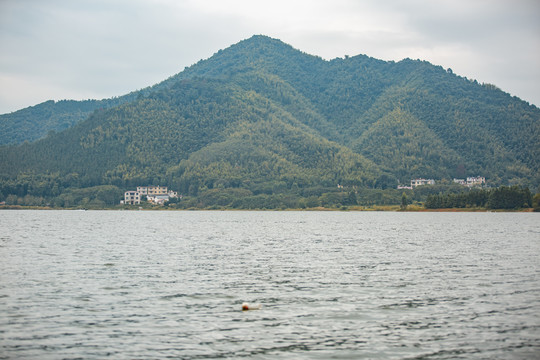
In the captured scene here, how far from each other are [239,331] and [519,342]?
16181 mm

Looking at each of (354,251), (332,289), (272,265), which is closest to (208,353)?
(332,289)

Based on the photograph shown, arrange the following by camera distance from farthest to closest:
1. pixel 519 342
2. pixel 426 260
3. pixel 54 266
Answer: pixel 426 260, pixel 54 266, pixel 519 342

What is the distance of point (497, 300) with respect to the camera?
4444 cm

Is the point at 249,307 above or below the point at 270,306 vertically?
above

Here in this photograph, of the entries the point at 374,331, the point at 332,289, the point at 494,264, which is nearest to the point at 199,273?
the point at 332,289

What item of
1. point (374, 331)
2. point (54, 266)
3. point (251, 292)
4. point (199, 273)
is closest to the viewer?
point (374, 331)

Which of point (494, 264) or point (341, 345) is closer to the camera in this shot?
point (341, 345)

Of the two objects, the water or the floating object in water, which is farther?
the floating object in water

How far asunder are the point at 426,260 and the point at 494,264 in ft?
27.6

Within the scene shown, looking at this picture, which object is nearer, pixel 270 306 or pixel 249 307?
pixel 249 307

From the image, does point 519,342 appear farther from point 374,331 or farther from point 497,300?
point 497,300

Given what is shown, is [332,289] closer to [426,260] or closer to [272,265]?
[272,265]

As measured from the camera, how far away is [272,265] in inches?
2660

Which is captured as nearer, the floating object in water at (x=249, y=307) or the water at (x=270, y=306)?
the water at (x=270, y=306)
